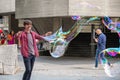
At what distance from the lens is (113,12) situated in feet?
64.3

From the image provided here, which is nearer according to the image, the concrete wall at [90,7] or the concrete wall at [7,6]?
the concrete wall at [90,7]

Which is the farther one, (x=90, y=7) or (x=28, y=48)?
(x=90, y=7)

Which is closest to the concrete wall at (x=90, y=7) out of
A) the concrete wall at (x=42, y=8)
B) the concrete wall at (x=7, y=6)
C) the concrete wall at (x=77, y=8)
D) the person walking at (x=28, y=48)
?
the concrete wall at (x=77, y=8)

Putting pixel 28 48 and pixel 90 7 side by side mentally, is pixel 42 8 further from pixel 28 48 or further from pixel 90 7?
pixel 28 48

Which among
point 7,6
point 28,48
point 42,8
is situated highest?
point 42,8

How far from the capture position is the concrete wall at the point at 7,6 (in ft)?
130

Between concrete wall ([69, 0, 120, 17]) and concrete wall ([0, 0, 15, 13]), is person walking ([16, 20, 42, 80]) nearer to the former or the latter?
concrete wall ([69, 0, 120, 17])

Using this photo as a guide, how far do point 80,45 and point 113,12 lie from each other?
202 inches

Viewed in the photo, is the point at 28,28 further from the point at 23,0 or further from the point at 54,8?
the point at 23,0

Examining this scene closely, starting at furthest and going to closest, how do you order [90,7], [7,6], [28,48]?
[7,6] → [90,7] → [28,48]

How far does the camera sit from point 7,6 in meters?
40.1

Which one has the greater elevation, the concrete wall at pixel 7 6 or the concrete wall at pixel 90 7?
the concrete wall at pixel 90 7

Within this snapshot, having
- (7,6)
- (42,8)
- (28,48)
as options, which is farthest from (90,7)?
(7,6)

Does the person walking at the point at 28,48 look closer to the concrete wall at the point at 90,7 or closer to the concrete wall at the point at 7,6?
the concrete wall at the point at 90,7
